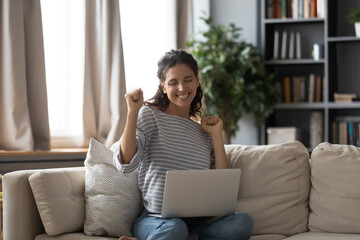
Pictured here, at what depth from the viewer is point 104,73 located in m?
4.39

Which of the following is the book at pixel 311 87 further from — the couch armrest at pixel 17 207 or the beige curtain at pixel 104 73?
the couch armrest at pixel 17 207

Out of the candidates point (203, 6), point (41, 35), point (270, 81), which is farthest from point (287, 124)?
point (41, 35)

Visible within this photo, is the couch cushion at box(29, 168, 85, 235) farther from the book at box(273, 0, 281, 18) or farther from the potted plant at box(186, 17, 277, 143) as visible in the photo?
the book at box(273, 0, 281, 18)

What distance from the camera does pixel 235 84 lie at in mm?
5246

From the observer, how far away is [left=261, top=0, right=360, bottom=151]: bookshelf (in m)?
5.25

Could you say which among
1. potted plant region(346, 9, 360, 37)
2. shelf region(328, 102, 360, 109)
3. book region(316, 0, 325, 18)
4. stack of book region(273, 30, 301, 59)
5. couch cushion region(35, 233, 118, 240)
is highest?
book region(316, 0, 325, 18)

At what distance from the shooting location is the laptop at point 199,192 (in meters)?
2.32

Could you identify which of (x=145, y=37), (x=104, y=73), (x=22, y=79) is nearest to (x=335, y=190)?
(x=22, y=79)

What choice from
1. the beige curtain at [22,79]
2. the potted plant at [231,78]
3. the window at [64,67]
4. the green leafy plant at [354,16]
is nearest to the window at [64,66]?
the window at [64,67]

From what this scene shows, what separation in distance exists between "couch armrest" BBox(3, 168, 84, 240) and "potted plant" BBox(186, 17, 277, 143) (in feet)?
9.18

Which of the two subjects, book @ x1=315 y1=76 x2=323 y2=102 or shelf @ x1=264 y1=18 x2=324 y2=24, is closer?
shelf @ x1=264 y1=18 x2=324 y2=24

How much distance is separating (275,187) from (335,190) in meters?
0.25

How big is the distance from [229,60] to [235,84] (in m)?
0.20

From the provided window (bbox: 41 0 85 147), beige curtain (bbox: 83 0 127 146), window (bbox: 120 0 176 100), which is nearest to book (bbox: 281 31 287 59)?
window (bbox: 120 0 176 100)
